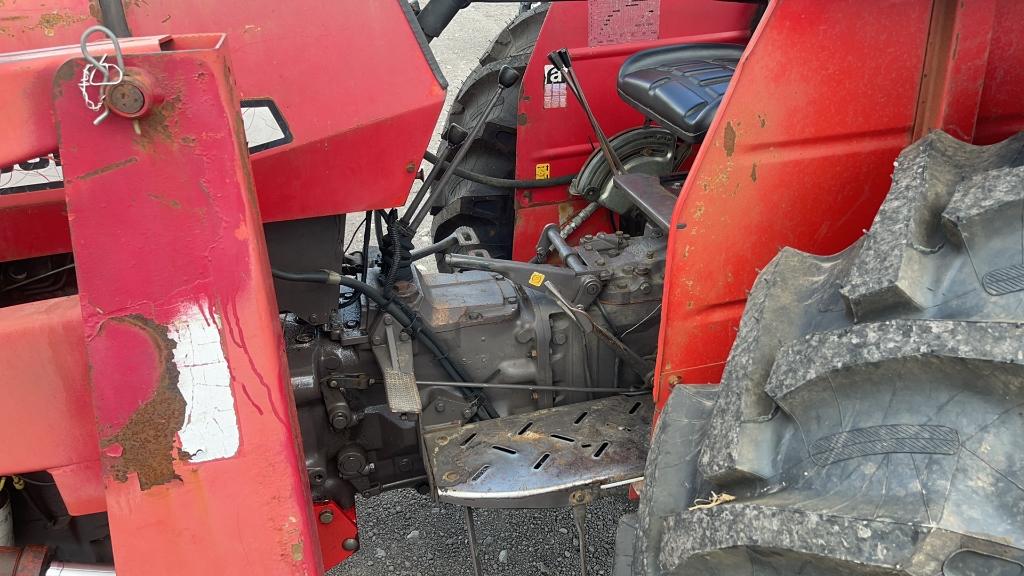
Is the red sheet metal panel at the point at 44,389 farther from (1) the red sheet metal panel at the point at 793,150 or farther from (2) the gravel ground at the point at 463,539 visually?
(2) the gravel ground at the point at 463,539

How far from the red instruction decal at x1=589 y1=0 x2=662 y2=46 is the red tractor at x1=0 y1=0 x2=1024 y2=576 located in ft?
0.92

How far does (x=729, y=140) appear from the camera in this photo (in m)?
1.30

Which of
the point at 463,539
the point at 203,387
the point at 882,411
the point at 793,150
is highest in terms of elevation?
the point at 793,150

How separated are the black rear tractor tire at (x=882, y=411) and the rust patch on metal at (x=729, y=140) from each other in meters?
0.20

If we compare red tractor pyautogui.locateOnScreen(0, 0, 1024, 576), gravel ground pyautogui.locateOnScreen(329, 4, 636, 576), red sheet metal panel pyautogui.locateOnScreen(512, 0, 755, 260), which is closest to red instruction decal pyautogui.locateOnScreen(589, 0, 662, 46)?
red sheet metal panel pyautogui.locateOnScreen(512, 0, 755, 260)

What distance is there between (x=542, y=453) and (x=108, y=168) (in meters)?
1.00

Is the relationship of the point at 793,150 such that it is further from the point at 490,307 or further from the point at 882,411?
the point at 490,307

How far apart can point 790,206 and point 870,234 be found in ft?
1.03

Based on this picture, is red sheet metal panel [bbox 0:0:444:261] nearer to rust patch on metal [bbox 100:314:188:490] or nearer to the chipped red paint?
rust patch on metal [bbox 100:314:188:490]

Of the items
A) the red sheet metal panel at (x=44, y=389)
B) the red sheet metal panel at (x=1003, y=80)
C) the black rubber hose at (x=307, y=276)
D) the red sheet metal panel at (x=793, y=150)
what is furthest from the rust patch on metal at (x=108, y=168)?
the red sheet metal panel at (x=1003, y=80)

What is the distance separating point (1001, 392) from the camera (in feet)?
→ 2.86

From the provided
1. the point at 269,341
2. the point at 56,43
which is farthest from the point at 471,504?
the point at 56,43

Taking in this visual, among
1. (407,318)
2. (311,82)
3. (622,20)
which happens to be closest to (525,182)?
(622,20)

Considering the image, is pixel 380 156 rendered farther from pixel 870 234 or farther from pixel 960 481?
pixel 960 481
